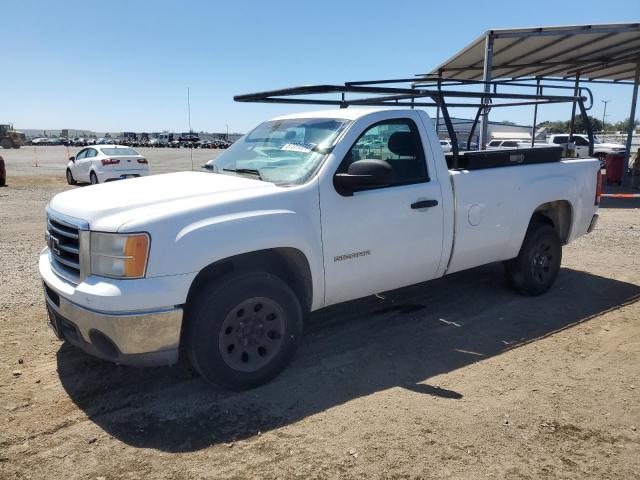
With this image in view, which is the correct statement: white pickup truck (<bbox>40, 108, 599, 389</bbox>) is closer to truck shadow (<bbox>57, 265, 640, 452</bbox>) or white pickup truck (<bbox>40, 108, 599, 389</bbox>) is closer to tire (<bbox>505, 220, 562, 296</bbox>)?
truck shadow (<bbox>57, 265, 640, 452</bbox>)

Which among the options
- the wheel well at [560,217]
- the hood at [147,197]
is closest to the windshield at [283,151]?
the hood at [147,197]

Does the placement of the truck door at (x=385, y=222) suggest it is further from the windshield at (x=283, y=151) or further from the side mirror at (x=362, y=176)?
the windshield at (x=283, y=151)

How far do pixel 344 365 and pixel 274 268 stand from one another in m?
0.95

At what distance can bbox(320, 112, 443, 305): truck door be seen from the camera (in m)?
3.81

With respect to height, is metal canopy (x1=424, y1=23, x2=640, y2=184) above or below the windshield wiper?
above

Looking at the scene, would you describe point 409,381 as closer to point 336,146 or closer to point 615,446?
point 615,446

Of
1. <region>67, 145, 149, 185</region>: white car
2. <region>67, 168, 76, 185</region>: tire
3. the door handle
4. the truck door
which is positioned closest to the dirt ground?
the truck door

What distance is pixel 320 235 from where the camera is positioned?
371cm

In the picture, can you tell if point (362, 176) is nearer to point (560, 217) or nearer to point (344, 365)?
point (344, 365)

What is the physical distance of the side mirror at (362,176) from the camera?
12.1 feet

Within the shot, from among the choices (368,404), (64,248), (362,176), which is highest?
(362,176)

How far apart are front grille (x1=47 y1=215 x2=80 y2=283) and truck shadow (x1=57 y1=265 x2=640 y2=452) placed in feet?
2.80

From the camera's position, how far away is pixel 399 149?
4.53m

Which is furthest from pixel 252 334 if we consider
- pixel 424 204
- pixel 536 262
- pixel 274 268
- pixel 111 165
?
pixel 111 165
